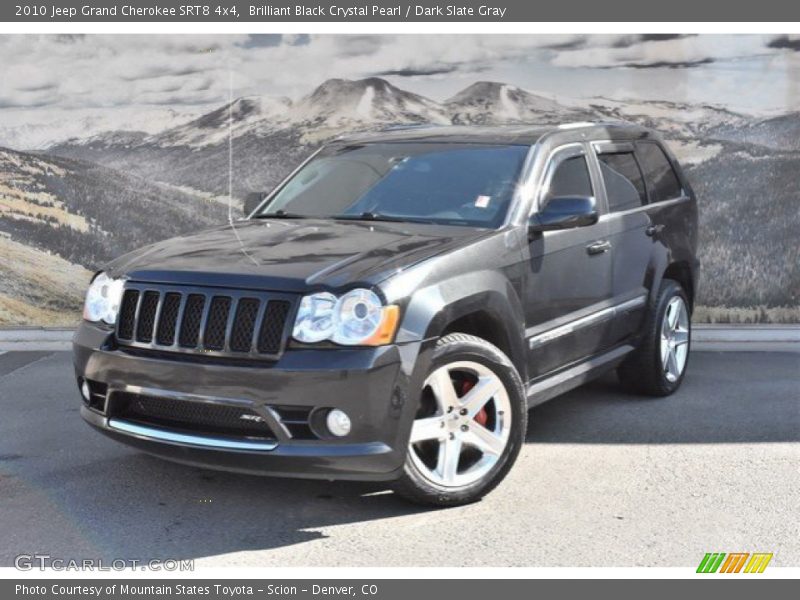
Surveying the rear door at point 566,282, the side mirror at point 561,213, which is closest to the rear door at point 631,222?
the rear door at point 566,282

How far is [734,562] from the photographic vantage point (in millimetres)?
4500

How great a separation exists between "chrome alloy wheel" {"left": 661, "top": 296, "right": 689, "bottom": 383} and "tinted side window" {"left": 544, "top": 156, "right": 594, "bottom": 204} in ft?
4.01

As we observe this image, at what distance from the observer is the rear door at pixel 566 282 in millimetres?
5660

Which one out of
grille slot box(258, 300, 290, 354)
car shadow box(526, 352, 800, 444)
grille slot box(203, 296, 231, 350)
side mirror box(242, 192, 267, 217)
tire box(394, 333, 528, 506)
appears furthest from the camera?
side mirror box(242, 192, 267, 217)

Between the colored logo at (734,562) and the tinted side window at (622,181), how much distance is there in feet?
8.35

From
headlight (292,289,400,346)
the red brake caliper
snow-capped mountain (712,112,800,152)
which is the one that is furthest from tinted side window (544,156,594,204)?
snow-capped mountain (712,112,800,152)

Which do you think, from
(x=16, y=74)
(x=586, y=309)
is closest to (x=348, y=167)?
(x=586, y=309)

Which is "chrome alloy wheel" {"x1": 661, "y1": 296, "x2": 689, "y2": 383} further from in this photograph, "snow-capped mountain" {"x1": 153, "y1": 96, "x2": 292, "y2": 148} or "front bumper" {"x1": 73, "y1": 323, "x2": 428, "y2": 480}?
"snow-capped mountain" {"x1": 153, "y1": 96, "x2": 292, "y2": 148}

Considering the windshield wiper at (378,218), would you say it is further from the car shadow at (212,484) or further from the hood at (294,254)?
the car shadow at (212,484)

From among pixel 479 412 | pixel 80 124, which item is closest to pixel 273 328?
pixel 479 412

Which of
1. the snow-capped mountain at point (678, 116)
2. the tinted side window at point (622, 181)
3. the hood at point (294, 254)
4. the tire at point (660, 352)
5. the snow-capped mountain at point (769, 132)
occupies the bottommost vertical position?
the tire at point (660, 352)

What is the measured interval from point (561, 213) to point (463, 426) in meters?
1.30

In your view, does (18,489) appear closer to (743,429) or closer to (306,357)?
(306,357)

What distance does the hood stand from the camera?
4758 mm
